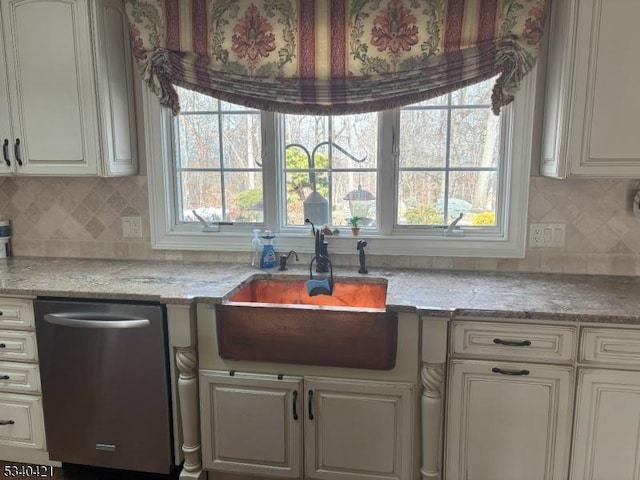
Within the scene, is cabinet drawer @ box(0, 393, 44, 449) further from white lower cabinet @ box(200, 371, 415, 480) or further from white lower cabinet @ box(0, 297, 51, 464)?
white lower cabinet @ box(200, 371, 415, 480)

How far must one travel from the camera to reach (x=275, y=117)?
2428mm

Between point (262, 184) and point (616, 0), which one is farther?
point (262, 184)

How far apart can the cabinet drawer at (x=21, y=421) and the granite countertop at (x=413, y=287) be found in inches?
19.7

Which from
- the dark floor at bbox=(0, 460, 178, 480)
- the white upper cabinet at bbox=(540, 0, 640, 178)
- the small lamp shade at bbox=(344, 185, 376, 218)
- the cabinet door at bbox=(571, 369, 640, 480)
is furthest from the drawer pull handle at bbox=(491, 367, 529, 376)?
the dark floor at bbox=(0, 460, 178, 480)

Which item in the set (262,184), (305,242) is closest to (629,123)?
(305,242)

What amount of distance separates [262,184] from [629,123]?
162 cm

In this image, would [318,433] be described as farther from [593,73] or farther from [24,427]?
[593,73]

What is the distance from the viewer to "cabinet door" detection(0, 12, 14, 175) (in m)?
2.28

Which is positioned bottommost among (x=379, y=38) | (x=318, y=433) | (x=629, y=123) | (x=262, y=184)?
(x=318, y=433)

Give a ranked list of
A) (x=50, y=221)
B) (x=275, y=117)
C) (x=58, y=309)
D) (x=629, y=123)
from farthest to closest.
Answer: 1. (x=50, y=221)
2. (x=275, y=117)
3. (x=58, y=309)
4. (x=629, y=123)

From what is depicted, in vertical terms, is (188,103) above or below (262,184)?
above

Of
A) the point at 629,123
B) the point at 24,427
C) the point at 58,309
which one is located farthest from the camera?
the point at 24,427

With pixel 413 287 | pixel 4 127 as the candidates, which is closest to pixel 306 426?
pixel 413 287

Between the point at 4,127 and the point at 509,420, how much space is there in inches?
100
